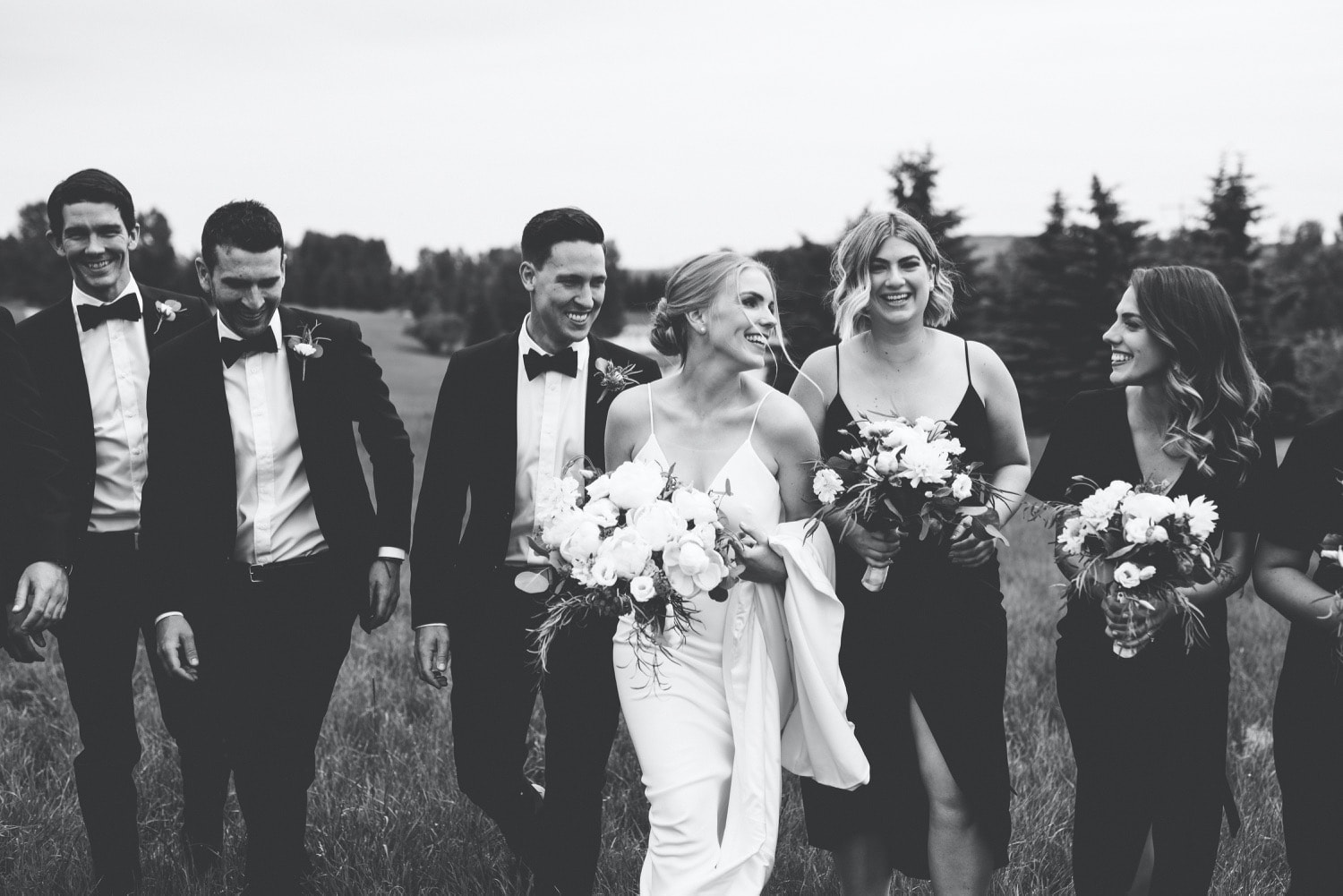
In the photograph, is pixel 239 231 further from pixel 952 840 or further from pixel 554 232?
pixel 952 840

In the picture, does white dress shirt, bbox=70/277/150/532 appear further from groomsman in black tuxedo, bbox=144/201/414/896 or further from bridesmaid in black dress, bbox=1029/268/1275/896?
bridesmaid in black dress, bbox=1029/268/1275/896

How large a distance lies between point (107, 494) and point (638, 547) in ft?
8.67

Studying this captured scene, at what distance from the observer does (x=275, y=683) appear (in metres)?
4.29

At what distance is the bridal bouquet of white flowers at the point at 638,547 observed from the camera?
3391 millimetres

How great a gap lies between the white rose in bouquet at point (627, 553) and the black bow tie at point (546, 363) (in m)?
1.17

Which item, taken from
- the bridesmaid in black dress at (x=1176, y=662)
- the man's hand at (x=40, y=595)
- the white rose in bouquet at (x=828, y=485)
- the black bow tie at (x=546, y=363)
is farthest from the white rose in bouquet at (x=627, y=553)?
the man's hand at (x=40, y=595)

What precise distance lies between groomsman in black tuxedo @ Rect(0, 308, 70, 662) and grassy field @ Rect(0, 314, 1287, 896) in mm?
1300

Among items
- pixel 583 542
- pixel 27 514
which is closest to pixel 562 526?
pixel 583 542

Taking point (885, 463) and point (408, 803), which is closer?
point (885, 463)

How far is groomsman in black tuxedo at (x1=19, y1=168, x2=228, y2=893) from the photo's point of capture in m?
4.51

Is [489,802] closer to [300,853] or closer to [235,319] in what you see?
[300,853]

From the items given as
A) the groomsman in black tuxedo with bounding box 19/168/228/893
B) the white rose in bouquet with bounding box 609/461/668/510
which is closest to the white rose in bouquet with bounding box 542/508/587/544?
the white rose in bouquet with bounding box 609/461/668/510

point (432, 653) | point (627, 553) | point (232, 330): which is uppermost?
point (232, 330)

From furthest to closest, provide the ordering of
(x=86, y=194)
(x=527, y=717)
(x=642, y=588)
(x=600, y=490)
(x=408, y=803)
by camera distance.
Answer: (x=408, y=803)
(x=86, y=194)
(x=527, y=717)
(x=600, y=490)
(x=642, y=588)
